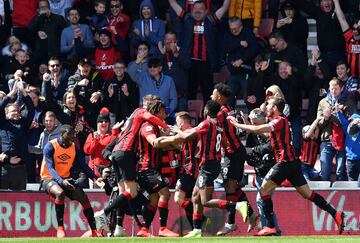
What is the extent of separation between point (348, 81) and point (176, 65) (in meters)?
3.04

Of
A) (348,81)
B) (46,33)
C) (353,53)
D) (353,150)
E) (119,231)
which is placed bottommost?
(119,231)

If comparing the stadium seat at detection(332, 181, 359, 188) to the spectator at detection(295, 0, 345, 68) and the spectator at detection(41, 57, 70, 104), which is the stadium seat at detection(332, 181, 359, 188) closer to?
the spectator at detection(295, 0, 345, 68)

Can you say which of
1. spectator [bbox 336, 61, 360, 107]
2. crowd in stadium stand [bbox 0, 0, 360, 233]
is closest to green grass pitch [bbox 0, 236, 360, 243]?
crowd in stadium stand [bbox 0, 0, 360, 233]

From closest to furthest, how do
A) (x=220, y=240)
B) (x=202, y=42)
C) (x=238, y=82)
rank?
(x=220, y=240)
(x=238, y=82)
(x=202, y=42)

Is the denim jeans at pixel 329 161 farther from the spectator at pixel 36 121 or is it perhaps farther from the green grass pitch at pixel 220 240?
the spectator at pixel 36 121

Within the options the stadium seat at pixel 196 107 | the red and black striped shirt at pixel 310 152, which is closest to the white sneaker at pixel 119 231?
the red and black striped shirt at pixel 310 152

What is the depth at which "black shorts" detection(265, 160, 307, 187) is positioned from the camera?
17.6 meters

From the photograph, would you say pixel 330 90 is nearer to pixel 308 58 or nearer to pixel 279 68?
pixel 279 68

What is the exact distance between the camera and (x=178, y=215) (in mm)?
19469

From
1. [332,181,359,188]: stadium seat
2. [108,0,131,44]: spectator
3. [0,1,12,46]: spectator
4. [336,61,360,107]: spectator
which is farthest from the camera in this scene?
[0,1,12,46]: spectator

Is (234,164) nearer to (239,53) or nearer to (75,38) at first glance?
(239,53)

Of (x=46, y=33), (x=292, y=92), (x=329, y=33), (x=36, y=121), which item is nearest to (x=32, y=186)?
(x=36, y=121)

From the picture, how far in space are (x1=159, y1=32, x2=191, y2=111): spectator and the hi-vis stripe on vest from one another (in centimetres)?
386

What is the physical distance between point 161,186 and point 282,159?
1.72m
